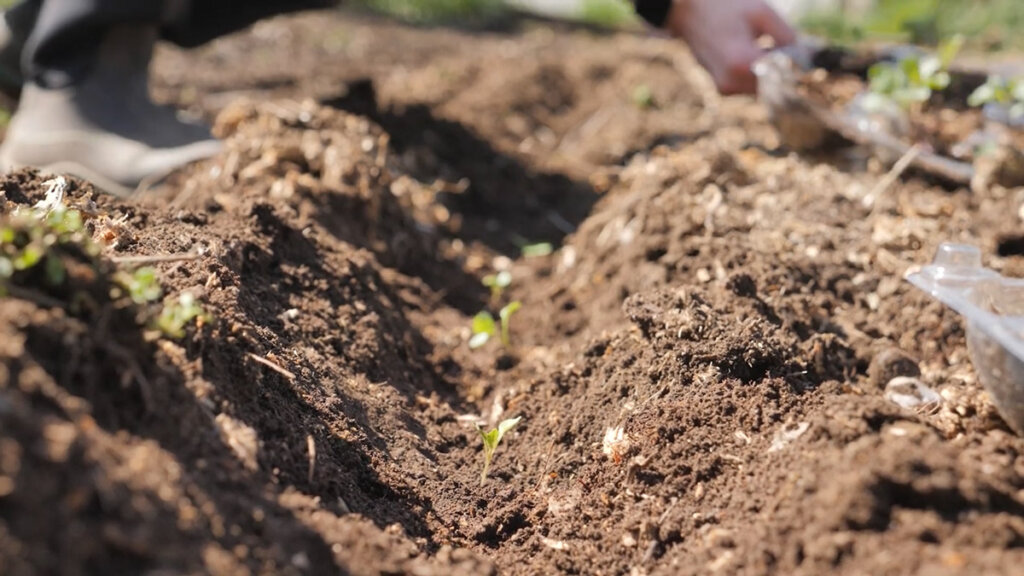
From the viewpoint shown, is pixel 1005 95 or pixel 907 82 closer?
pixel 1005 95

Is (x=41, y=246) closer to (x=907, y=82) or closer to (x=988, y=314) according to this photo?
(x=988, y=314)

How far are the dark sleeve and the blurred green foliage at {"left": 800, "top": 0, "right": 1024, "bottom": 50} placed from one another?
2.51 meters

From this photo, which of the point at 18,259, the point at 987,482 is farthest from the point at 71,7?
the point at 987,482

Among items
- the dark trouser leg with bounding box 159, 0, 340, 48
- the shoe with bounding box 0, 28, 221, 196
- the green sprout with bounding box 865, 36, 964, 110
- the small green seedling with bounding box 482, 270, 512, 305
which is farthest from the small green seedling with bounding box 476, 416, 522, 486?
the dark trouser leg with bounding box 159, 0, 340, 48

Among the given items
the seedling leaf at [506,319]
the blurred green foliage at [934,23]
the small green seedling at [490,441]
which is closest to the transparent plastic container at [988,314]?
the small green seedling at [490,441]

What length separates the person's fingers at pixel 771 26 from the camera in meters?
3.55

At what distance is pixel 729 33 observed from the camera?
11.5ft

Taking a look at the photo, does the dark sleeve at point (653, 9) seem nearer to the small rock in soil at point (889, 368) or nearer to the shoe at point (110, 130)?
the shoe at point (110, 130)

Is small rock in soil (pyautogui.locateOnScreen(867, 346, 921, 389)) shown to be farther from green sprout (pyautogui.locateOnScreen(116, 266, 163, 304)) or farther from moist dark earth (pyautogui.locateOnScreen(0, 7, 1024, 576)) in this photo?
green sprout (pyautogui.locateOnScreen(116, 266, 163, 304))

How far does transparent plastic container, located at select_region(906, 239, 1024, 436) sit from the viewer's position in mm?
1603

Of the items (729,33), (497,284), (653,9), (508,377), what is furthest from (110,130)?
(729,33)

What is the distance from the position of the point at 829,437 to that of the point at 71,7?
298 centimetres

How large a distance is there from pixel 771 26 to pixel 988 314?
223 cm

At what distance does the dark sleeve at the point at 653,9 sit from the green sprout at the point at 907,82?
82cm
